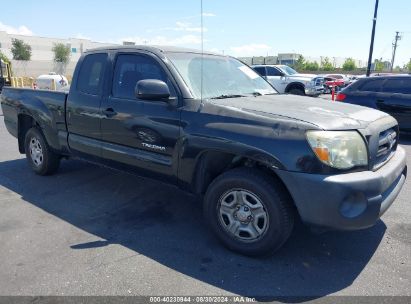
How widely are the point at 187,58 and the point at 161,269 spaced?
222 cm

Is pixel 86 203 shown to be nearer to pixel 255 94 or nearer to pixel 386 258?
pixel 255 94

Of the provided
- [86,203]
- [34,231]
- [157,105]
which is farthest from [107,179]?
[157,105]

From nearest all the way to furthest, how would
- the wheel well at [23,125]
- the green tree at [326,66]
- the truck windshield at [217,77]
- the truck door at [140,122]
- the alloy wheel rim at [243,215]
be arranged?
the alloy wheel rim at [243,215] → the truck door at [140,122] → the truck windshield at [217,77] → the wheel well at [23,125] → the green tree at [326,66]

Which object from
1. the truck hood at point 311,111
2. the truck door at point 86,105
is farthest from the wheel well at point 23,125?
the truck hood at point 311,111

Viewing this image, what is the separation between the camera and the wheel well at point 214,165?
338 centimetres

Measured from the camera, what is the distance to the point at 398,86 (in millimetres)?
8727

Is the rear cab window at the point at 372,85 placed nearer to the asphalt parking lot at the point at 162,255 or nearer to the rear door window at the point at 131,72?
the asphalt parking lot at the point at 162,255

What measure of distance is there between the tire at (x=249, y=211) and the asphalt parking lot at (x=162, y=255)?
0.51 ft

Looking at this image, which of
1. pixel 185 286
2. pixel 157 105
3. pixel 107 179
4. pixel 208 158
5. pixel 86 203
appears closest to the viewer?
pixel 185 286

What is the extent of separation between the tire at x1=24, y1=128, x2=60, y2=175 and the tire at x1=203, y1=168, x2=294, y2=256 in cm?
303

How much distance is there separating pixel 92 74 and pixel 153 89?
1.50 m

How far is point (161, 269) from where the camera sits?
313 cm

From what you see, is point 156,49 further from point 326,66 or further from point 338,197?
point 326,66

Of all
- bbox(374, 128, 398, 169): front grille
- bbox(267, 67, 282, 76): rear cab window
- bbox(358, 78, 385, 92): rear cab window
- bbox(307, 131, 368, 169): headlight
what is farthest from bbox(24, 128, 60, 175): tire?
bbox(267, 67, 282, 76): rear cab window
